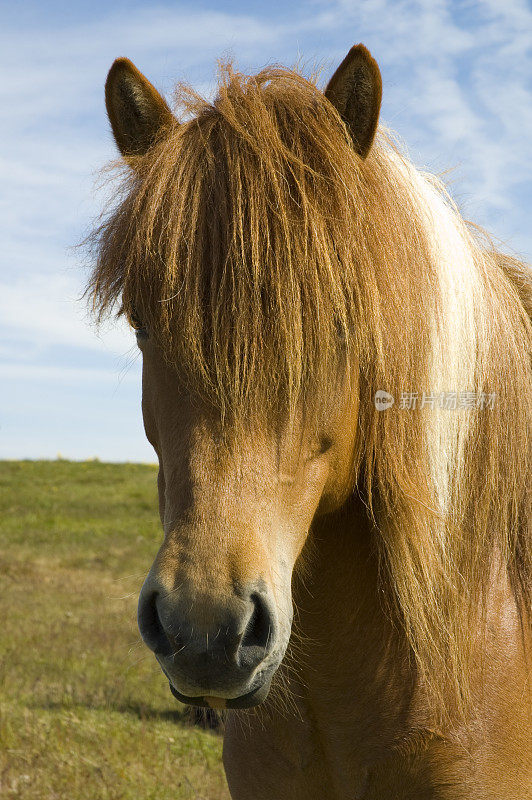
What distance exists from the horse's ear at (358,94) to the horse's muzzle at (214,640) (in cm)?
121

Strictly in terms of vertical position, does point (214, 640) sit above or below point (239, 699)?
above

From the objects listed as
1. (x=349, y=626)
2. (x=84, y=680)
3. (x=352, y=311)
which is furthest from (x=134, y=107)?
(x=84, y=680)

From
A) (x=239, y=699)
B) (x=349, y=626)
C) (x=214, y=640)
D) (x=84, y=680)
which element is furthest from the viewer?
(x=84, y=680)

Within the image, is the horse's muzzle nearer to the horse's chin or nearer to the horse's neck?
the horse's chin

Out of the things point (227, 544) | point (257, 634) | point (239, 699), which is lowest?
point (239, 699)

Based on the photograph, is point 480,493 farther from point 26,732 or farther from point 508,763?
point 26,732

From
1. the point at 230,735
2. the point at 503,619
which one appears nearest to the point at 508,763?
the point at 503,619

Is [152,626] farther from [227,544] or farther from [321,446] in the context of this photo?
[321,446]

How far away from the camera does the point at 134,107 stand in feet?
6.85

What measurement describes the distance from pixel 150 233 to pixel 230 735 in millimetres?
1672

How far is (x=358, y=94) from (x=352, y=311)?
618 mm

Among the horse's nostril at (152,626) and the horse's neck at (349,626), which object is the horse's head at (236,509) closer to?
the horse's nostril at (152,626)

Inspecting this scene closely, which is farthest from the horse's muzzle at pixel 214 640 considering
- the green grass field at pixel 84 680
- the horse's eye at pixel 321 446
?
the green grass field at pixel 84 680

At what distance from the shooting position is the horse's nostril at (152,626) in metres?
1.52
